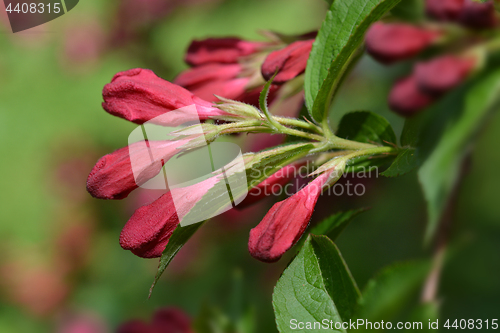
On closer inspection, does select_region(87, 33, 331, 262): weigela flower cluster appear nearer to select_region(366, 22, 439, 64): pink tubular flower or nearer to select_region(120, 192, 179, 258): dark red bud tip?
select_region(120, 192, 179, 258): dark red bud tip

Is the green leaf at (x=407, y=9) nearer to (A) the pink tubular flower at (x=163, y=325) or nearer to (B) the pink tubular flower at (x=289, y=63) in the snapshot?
(B) the pink tubular flower at (x=289, y=63)

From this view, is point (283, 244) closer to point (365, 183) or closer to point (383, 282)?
point (383, 282)

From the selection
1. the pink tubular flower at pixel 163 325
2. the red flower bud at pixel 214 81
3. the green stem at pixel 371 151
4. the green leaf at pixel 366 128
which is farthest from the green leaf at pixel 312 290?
the pink tubular flower at pixel 163 325

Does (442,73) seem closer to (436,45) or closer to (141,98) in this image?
(436,45)

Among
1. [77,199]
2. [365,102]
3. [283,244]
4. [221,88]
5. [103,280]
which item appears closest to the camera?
[283,244]

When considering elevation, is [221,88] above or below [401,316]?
above

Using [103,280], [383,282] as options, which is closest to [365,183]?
[383,282]

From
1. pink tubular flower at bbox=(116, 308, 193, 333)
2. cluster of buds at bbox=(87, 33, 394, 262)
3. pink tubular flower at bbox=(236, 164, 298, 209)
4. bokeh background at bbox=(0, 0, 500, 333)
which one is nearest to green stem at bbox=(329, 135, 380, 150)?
cluster of buds at bbox=(87, 33, 394, 262)

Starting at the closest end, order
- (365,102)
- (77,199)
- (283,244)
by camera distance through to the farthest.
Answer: (283,244) → (365,102) → (77,199)
